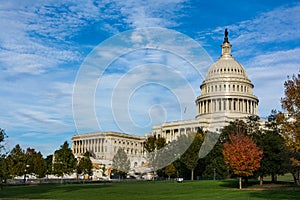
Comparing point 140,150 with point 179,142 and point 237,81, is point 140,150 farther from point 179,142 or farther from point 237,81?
point 179,142

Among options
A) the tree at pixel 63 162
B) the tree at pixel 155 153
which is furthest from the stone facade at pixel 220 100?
the tree at pixel 63 162

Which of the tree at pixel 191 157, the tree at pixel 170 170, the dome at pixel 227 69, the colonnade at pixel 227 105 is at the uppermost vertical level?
the dome at pixel 227 69

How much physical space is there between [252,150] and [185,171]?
37.7 m

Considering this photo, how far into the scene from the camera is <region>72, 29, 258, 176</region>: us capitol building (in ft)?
490

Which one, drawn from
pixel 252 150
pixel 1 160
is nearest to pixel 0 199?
pixel 1 160

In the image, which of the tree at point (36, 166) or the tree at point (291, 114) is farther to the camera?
the tree at point (36, 166)

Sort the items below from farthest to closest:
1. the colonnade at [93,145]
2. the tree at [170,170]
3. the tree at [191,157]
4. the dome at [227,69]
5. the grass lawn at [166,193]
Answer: the colonnade at [93,145] → the dome at [227,69] → the tree at [170,170] → the tree at [191,157] → the grass lawn at [166,193]

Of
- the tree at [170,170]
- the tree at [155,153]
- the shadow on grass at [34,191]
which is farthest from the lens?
the tree at [155,153]

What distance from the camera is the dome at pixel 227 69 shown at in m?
162

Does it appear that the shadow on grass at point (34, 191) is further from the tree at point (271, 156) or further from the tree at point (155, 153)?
the tree at point (155, 153)

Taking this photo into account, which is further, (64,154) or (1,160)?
(64,154)

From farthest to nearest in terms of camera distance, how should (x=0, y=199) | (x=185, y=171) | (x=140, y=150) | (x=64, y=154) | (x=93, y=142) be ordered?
Answer: (x=140, y=150), (x=93, y=142), (x=185, y=171), (x=64, y=154), (x=0, y=199)

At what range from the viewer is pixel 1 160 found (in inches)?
1446

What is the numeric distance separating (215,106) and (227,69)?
16.6 meters
